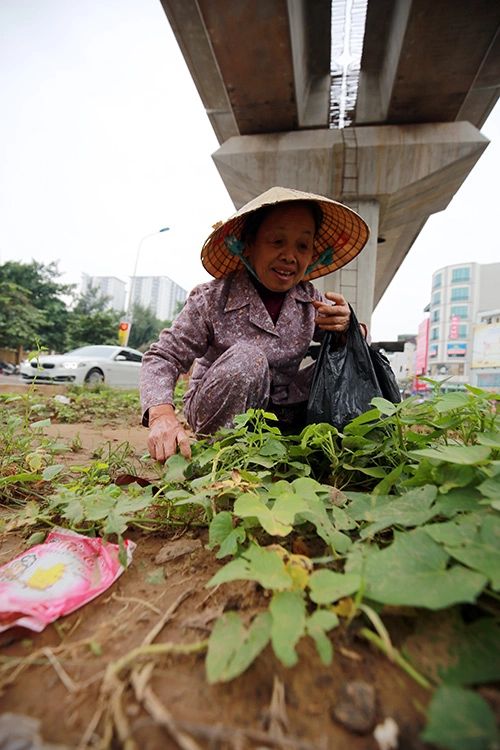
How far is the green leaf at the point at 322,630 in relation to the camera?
0.45m

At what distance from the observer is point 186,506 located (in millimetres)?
1007

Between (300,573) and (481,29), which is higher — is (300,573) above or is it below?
below

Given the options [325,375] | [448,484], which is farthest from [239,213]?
[448,484]

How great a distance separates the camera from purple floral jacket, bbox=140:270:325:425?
5.36 ft

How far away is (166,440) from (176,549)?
16.5 inches

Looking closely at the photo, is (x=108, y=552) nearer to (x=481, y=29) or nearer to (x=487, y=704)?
(x=487, y=704)

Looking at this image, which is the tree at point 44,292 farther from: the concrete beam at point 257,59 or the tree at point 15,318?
the concrete beam at point 257,59

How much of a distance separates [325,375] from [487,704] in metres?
1.23

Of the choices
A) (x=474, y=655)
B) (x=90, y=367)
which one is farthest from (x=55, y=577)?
(x=90, y=367)

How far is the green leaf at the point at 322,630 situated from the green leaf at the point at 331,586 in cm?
2

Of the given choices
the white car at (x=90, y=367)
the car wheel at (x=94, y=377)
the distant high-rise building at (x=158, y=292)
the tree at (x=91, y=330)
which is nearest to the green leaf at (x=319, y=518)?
the white car at (x=90, y=367)

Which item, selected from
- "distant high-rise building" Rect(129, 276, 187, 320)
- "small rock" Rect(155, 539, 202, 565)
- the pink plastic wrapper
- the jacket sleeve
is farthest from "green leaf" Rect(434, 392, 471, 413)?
"distant high-rise building" Rect(129, 276, 187, 320)

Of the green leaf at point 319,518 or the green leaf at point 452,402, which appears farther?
the green leaf at point 452,402

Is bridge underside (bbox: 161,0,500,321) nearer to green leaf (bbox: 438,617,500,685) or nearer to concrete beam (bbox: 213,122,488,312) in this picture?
concrete beam (bbox: 213,122,488,312)
